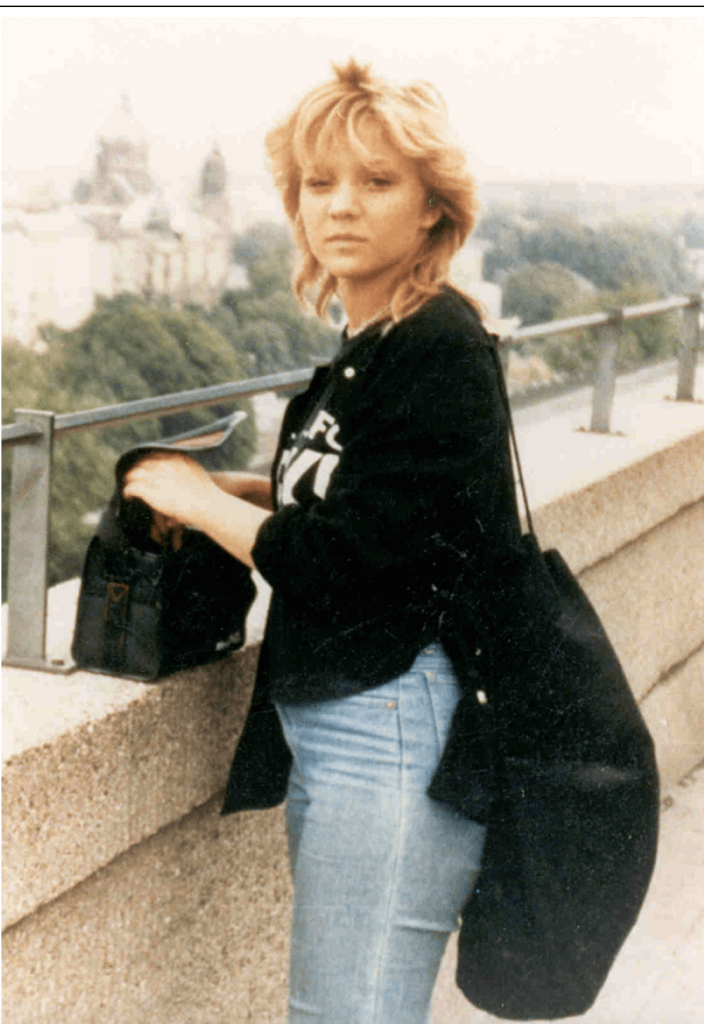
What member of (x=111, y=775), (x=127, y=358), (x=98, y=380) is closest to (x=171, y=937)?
(x=111, y=775)

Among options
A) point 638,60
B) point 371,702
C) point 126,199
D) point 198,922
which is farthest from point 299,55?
point 126,199

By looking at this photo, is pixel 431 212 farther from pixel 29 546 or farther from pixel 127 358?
pixel 127 358

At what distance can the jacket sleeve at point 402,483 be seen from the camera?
155cm

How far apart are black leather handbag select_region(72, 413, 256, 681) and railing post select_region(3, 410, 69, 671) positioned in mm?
98

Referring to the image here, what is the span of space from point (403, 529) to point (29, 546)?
2.38ft

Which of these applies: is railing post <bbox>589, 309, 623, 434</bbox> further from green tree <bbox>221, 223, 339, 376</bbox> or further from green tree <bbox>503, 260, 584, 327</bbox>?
green tree <bbox>221, 223, 339, 376</bbox>

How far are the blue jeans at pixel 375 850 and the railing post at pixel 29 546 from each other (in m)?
0.51

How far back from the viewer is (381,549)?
157 cm

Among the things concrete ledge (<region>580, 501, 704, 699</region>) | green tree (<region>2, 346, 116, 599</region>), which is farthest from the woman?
green tree (<region>2, 346, 116, 599</region>)

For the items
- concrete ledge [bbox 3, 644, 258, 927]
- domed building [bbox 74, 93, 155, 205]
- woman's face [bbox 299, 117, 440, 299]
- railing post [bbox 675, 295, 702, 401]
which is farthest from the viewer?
railing post [bbox 675, 295, 702, 401]

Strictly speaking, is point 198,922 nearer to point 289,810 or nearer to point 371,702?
point 289,810

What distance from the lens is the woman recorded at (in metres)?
1.58

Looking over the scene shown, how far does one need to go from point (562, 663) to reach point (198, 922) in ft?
2.99

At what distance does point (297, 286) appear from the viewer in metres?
1.90
